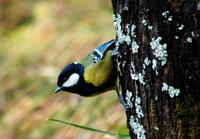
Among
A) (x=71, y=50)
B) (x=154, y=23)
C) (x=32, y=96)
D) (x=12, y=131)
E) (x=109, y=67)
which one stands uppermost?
(x=154, y=23)

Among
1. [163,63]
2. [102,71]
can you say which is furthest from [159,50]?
[102,71]

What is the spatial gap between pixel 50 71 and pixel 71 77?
3.70ft

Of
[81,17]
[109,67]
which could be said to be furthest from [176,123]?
[81,17]

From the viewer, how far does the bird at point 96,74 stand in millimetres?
1676

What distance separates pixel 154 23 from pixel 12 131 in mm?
2092

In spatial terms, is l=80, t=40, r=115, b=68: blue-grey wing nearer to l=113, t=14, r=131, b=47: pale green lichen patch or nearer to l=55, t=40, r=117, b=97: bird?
l=55, t=40, r=117, b=97: bird

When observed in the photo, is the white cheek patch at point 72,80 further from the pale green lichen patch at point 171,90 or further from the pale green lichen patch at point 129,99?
the pale green lichen patch at point 171,90

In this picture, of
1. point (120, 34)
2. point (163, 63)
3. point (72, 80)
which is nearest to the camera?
point (163, 63)

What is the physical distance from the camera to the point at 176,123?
104 centimetres

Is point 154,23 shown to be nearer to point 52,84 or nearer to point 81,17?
point 52,84

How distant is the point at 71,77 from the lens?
1.84 meters

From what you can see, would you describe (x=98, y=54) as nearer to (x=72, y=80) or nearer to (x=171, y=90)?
(x=72, y=80)

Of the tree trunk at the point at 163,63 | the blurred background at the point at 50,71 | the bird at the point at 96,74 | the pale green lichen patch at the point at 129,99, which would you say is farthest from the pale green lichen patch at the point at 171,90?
the blurred background at the point at 50,71

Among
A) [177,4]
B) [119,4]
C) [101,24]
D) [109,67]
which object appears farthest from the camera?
[101,24]
